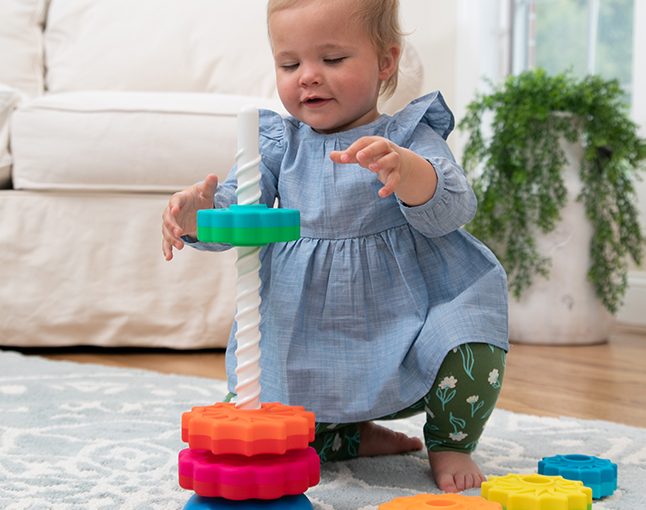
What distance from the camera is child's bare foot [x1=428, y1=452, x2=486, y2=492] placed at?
101 cm

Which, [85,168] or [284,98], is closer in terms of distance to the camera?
[284,98]

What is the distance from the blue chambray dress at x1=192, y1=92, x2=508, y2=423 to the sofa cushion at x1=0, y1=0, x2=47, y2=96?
1.52 m

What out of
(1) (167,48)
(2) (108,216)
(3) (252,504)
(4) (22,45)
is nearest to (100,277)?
(2) (108,216)

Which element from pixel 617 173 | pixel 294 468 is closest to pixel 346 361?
pixel 294 468

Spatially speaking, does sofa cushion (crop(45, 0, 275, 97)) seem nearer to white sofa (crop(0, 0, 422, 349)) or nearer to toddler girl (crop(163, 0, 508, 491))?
white sofa (crop(0, 0, 422, 349))

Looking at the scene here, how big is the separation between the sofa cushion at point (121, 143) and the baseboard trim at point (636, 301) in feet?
3.67

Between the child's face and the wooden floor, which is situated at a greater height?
the child's face

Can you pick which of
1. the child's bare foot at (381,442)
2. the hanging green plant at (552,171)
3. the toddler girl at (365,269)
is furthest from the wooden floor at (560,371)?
the toddler girl at (365,269)

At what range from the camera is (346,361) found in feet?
3.41

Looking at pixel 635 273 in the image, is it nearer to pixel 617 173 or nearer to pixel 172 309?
pixel 617 173

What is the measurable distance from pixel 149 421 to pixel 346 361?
397 millimetres

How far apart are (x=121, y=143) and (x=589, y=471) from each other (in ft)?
3.95

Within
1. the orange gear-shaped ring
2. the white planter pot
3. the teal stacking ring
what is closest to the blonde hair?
the teal stacking ring

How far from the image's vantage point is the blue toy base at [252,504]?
843 mm
